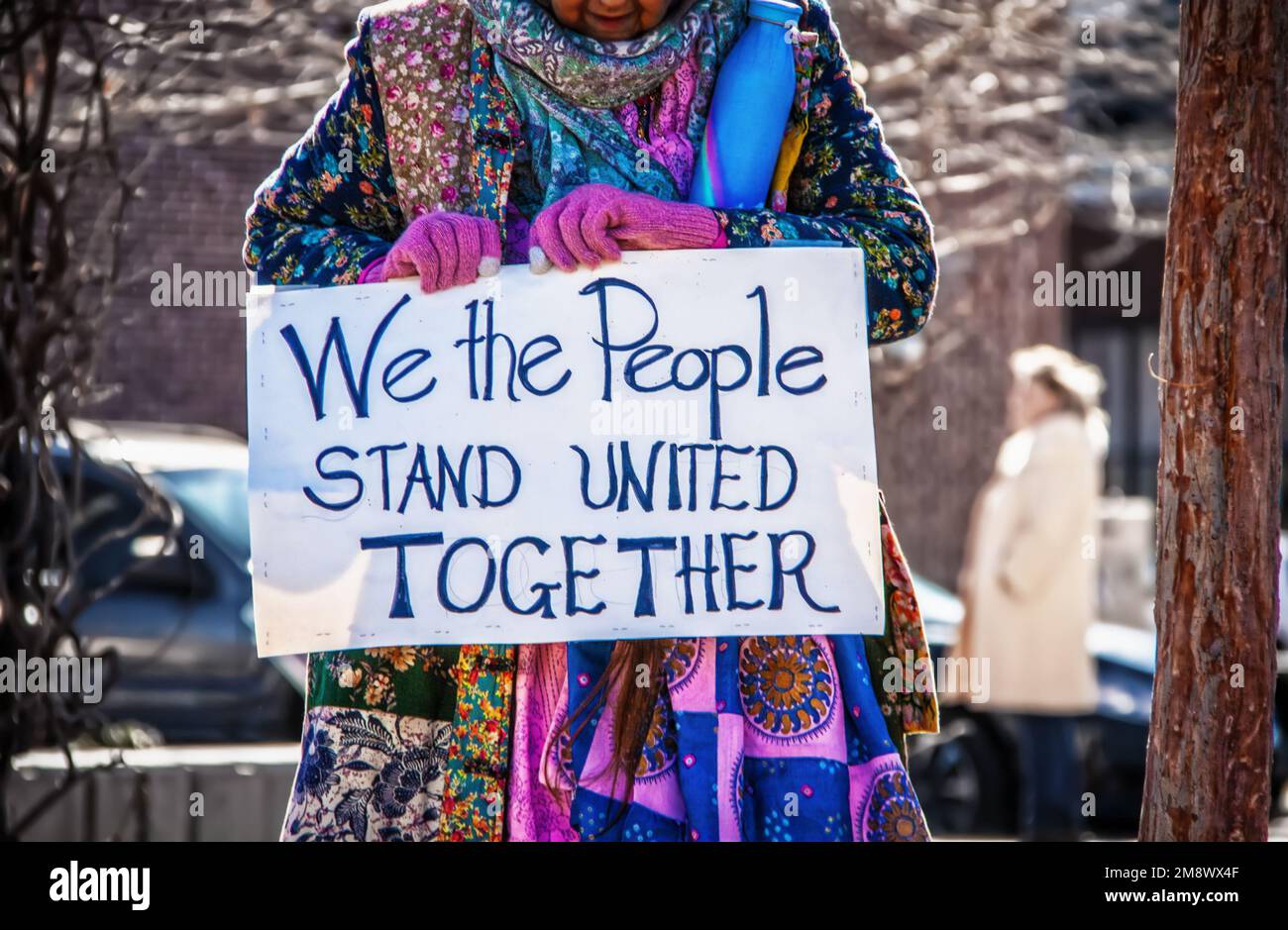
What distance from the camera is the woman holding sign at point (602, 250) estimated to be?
245cm

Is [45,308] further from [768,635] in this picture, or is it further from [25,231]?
[768,635]

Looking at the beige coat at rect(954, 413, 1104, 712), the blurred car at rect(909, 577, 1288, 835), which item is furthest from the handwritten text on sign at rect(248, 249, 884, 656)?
the blurred car at rect(909, 577, 1288, 835)

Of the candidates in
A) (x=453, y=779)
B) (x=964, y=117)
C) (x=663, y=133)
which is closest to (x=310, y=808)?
(x=453, y=779)

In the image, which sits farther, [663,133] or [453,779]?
A: [663,133]

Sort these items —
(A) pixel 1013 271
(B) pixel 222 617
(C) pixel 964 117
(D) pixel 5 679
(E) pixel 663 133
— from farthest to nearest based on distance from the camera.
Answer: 1. (A) pixel 1013 271
2. (C) pixel 964 117
3. (B) pixel 222 617
4. (D) pixel 5 679
5. (E) pixel 663 133

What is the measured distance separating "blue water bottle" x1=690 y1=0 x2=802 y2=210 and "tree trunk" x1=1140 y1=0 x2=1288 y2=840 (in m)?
0.74

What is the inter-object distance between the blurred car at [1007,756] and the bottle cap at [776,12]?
4882 millimetres

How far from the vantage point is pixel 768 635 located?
101 inches

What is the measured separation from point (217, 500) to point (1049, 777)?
357 cm

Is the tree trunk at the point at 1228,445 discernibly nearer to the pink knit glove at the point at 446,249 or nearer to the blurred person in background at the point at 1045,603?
the pink knit glove at the point at 446,249

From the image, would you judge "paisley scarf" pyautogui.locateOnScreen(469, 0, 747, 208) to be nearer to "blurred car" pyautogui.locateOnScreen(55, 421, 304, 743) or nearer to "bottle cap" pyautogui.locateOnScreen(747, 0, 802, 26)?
"bottle cap" pyautogui.locateOnScreen(747, 0, 802, 26)

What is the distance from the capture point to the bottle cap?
2641mm

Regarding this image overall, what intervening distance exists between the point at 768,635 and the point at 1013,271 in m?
10.2
